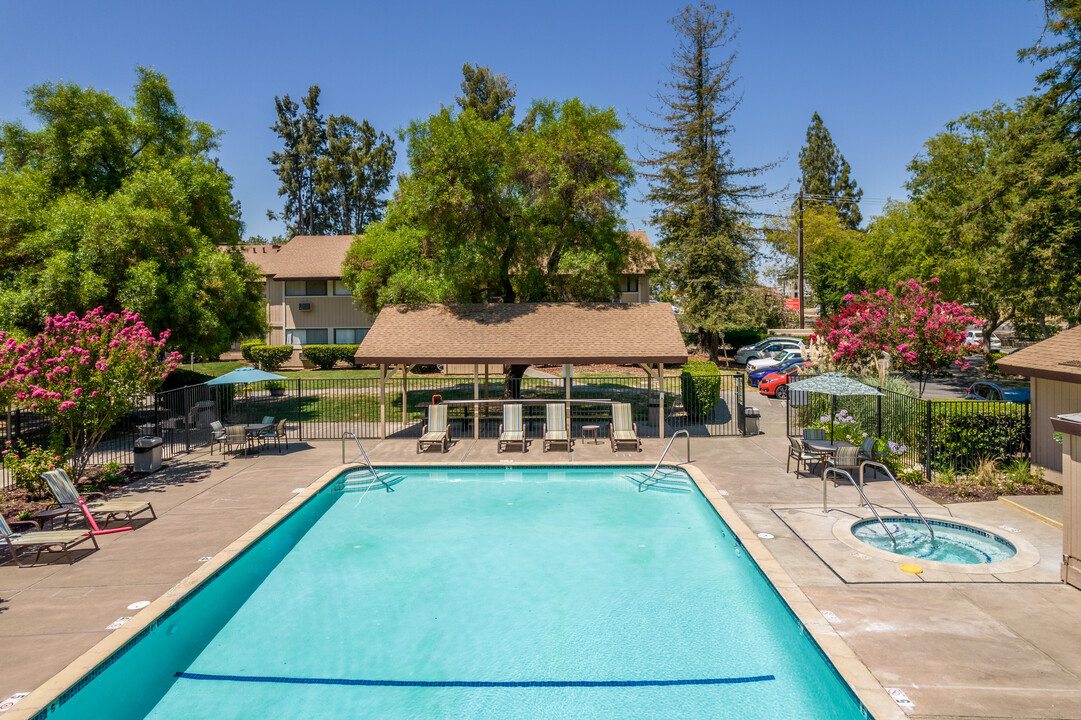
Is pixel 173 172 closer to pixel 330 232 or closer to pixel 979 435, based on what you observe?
pixel 979 435

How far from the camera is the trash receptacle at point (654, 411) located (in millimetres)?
20750

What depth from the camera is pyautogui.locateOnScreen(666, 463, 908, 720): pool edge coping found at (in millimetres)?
5664

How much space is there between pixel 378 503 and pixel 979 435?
1266cm

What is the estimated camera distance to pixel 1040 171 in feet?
73.5

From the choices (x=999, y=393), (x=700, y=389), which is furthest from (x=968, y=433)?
(x=700, y=389)

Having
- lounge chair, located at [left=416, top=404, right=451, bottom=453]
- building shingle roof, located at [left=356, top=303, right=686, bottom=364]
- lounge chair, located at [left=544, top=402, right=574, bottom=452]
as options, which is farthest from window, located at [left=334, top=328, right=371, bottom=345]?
lounge chair, located at [left=544, top=402, right=574, bottom=452]

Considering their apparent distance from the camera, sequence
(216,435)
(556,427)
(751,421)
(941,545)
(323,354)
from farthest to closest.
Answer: (323,354) < (751,421) < (556,427) < (216,435) < (941,545)

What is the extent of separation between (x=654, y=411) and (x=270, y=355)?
27.7 m

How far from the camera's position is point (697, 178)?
39.6 meters

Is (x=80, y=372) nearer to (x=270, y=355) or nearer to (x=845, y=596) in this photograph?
(x=845, y=596)

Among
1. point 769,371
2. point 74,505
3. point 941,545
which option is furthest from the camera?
point 769,371

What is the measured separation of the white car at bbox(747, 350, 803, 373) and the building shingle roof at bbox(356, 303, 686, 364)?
461 inches

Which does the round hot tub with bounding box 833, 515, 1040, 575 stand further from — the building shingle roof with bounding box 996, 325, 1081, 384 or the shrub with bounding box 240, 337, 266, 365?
the shrub with bounding box 240, 337, 266, 365

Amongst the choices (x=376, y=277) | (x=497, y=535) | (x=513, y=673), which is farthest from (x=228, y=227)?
(x=513, y=673)
